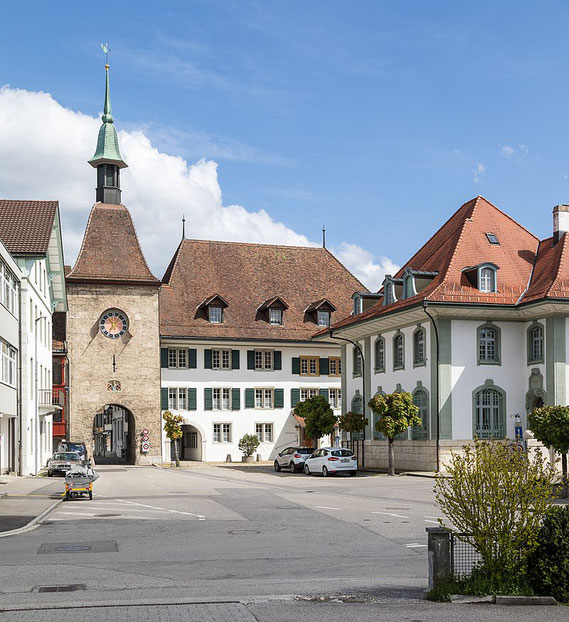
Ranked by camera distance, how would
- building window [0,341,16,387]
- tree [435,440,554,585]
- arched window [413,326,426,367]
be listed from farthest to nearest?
arched window [413,326,426,367], building window [0,341,16,387], tree [435,440,554,585]

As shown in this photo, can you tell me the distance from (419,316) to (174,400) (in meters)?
23.5

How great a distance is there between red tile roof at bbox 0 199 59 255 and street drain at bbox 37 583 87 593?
29892 mm

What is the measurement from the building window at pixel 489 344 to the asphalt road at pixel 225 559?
48.3 ft

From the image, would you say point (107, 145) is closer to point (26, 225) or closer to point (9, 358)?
point (26, 225)

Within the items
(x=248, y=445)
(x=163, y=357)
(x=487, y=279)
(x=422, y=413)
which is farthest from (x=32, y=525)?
(x=163, y=357)

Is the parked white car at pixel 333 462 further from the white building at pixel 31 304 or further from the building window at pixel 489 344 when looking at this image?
the white building at pixel 31 304

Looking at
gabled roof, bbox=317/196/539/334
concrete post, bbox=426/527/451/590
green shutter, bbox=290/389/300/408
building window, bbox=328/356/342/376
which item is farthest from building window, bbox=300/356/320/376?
concrete post, bbox=426/527/451/590

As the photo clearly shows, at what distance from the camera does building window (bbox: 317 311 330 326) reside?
65312mm

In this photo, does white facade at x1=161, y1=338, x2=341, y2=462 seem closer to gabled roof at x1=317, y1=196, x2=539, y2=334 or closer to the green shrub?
gabled roof at x1=317, y1=196, x2=539, y2=334

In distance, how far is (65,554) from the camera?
50.7 feet

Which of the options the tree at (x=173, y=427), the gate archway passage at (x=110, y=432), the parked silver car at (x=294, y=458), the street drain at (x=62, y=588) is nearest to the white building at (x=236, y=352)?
the tree at (x=173, y=427)

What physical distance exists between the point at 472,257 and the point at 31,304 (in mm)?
20794

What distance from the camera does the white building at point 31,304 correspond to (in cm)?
4056

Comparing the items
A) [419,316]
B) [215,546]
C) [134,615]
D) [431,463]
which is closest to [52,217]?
[419,316]
